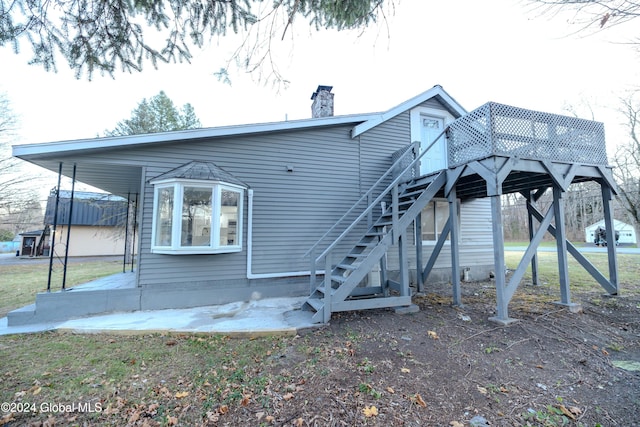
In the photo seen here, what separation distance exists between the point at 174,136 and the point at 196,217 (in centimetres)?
181

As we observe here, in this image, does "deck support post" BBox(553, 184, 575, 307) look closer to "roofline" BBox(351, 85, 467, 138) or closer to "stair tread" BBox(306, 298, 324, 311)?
"roofline" BBox(351, 85, 467, 138)

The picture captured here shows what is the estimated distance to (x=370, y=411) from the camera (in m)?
2.59

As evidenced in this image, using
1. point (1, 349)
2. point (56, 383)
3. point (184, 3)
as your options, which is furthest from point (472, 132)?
point (1, 349)

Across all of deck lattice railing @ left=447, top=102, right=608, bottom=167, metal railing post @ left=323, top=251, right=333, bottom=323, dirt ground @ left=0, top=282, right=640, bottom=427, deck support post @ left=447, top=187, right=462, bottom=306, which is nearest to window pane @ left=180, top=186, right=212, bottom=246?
dirt ground @ left=0, top=282, right=640, bottom=427

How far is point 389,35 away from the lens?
158 inches

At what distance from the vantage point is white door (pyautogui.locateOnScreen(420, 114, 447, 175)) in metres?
8.30

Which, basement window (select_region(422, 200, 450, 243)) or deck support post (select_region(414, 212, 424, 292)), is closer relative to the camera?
deck support post (select_region(414, 212, 424, 292))

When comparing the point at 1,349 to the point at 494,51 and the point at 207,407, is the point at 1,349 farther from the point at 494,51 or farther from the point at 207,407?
the point at 494,51

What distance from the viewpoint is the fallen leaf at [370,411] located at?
8.37 feet

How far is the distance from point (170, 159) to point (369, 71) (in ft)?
15.0

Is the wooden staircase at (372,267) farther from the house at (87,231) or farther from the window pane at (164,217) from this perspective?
the house at (87,231)

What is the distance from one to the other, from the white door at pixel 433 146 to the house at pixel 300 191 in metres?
0.10

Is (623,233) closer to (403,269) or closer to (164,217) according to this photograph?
(403,269)

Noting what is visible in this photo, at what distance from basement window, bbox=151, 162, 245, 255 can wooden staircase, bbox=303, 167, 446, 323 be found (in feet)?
8.04
